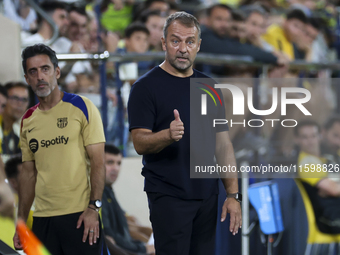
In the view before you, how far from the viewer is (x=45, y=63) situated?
253 cm

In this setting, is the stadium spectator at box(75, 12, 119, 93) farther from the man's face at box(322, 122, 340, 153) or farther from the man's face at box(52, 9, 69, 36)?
the man's face at box(322, 122, 340, 153)

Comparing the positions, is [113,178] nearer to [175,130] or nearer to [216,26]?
[175,130]

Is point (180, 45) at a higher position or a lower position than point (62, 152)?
higher

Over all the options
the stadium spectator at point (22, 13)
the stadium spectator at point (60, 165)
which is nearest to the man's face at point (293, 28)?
the stadium spectator at point (22, 13)

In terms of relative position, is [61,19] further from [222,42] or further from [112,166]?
[112,166]

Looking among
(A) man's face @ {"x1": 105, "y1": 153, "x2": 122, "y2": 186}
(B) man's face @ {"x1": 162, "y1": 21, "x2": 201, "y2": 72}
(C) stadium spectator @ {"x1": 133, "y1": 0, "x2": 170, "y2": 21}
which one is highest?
(C) stadium spectator @ {"x1": 133, "y1": 0, "x2": 170, "y2": 21}

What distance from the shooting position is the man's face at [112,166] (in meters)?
3.62

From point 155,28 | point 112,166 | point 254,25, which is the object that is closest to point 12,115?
point 112,166

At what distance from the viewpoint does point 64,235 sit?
2.47 meters

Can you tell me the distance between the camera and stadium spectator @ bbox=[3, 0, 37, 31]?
486cm

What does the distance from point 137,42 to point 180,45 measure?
2.84 metres

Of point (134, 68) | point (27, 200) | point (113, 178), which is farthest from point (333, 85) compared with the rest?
point (27, 200)

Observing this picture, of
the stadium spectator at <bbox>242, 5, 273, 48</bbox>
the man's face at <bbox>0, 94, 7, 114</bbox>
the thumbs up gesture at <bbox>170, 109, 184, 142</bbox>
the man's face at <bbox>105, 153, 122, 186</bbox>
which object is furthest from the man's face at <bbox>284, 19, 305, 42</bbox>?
the thumbs up gesture at <bbox>170, 109, 184, 142</bbox>

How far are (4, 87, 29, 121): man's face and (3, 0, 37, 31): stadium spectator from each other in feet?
5.09
